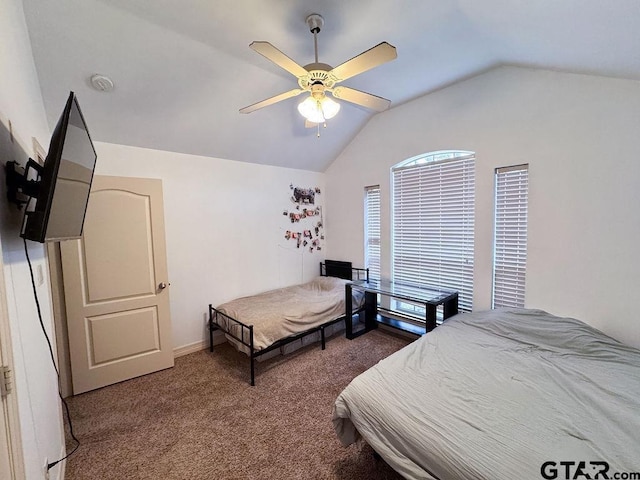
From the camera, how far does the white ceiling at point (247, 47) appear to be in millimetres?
1672

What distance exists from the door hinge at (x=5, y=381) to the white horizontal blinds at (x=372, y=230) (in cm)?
352

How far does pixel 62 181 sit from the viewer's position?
1.05 meters

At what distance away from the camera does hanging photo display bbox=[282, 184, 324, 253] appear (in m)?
4.12

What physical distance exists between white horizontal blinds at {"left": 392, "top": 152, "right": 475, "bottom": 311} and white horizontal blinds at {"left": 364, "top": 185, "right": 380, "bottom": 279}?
0.28m

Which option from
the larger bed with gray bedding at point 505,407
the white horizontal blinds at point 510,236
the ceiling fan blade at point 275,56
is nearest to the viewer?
the larger bed with gray bedding at point 505,407

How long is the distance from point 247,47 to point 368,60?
1.19 metres

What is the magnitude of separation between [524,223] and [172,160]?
12.3 ft

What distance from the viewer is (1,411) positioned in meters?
0.76

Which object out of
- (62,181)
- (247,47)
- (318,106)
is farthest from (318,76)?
(62,181)

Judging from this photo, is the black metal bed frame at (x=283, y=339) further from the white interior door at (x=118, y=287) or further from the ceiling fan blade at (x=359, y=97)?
the ceiling fan blade at (x=359, y=97)

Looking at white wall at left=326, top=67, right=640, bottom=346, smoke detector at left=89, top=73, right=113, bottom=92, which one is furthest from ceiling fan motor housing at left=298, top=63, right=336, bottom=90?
white wall at left=326, top=67, right=640, bottom=346

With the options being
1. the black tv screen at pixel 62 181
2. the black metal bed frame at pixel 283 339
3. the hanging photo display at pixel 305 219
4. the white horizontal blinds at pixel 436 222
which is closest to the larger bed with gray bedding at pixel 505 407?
the white horizontal blinds at pixel 436 222

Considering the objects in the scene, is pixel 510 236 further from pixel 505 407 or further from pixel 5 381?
pixel 5 381

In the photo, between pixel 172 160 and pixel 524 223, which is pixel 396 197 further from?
pixel 172 160
